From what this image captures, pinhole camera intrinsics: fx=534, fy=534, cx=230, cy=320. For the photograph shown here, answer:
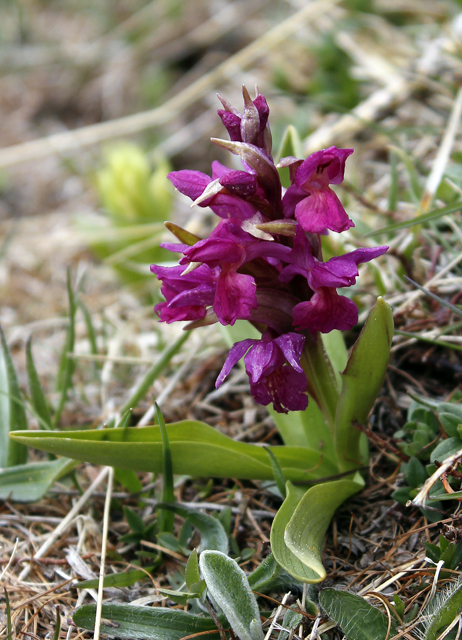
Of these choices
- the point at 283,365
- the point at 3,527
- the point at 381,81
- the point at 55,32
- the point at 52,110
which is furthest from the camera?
the point at 55,32

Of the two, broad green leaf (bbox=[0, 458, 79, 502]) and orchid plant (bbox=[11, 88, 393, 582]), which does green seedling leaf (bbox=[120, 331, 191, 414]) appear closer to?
broad green leaf (bbox=[0, 458, 79, 502])

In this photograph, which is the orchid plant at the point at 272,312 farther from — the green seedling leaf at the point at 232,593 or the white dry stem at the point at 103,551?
the white dry stem at the point at 103,551

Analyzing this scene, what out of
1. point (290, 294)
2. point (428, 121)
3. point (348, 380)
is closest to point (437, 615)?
point (348, 380)

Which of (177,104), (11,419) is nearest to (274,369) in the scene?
(11,419)

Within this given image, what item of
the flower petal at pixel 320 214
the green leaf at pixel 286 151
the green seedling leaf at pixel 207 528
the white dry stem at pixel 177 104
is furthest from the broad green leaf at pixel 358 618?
the white dry stem at pixel 177 104

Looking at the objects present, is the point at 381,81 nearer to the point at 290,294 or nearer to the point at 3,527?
the point at 290,294

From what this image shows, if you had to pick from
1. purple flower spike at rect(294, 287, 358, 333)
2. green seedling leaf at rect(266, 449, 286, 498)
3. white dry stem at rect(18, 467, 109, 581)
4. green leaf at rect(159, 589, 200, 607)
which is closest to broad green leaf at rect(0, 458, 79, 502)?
white dry stem at rect(18, 467, 109, 581)
